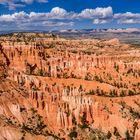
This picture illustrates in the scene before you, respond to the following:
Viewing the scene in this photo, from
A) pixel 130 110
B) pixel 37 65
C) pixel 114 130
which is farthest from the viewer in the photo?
pixel 37 65

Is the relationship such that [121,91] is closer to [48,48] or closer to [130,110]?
[130,110]

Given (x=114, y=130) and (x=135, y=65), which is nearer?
(x=114, y=130)

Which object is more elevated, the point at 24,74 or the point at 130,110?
the point at 24,74

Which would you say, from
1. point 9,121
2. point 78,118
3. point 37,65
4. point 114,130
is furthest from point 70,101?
point 37,65

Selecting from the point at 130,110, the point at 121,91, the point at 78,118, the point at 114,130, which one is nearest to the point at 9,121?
the point at 78,118

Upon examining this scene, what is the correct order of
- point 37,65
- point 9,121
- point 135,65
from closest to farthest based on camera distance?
point 9,121 → point 37,65 → point 135,65

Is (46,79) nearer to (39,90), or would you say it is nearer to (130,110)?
(39,90)
